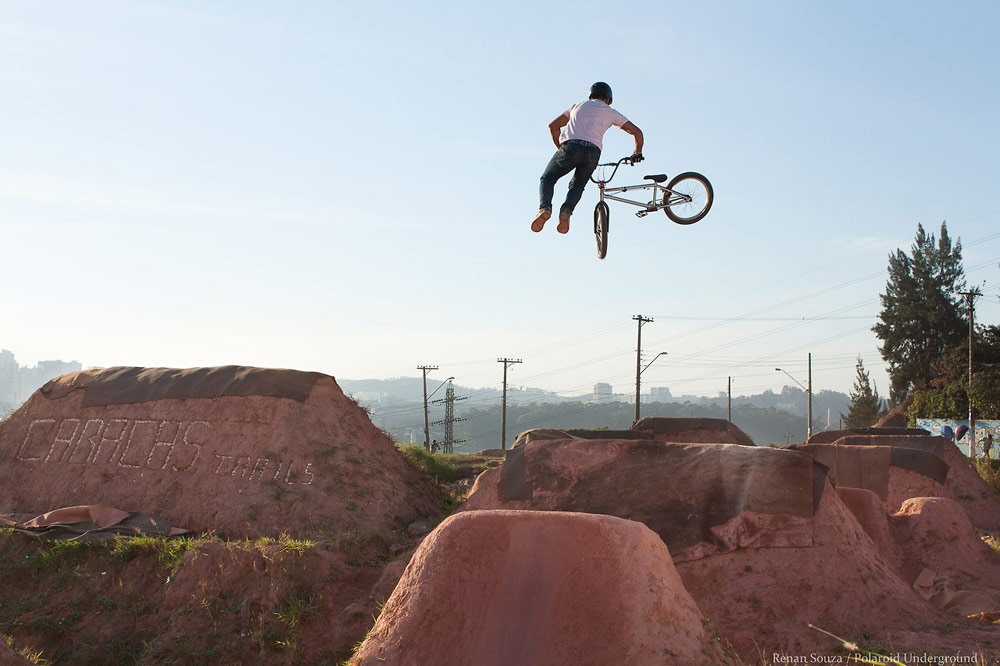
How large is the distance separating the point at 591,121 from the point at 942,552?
7.37 m

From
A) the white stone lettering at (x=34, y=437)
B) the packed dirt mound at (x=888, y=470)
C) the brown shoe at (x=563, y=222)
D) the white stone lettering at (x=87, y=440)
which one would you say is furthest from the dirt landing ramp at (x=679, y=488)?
the white stone lettering at (x=34, y=437)

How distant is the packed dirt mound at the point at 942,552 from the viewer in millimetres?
9461

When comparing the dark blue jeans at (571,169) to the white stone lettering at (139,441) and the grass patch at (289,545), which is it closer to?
the grass patch at (289,545)

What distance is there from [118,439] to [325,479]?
14.5 feet

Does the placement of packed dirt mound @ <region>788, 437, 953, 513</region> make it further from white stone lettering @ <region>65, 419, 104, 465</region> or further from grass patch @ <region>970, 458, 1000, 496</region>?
white stone lettering @ <region>65, 419, 104, 465</region>

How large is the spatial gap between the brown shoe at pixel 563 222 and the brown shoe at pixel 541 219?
5.7 inches

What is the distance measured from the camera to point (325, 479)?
12.6 m

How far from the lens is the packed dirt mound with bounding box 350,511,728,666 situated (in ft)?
17.8

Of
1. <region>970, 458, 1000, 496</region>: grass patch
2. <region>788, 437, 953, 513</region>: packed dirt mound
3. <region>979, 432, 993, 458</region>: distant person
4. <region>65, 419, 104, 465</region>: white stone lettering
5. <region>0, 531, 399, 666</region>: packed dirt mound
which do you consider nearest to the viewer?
<region>0, 531, 399, 666</region>: packed dirt mound

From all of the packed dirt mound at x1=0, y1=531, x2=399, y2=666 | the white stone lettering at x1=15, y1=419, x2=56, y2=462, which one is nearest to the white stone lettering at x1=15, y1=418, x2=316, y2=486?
the white stone lettering at x1=15, y1=419, x2=56, y2=462

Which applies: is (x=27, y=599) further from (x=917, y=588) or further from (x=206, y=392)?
(x=917, y=588)

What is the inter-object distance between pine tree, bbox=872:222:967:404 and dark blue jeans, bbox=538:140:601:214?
50267 millimetres

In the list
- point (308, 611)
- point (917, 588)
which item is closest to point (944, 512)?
point (917, 588)

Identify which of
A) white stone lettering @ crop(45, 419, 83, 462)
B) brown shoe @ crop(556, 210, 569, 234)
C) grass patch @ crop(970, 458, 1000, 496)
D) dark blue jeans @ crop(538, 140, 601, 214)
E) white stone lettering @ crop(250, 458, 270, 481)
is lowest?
grass patch @ crop(970, 458, 1000, 496)
